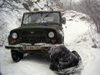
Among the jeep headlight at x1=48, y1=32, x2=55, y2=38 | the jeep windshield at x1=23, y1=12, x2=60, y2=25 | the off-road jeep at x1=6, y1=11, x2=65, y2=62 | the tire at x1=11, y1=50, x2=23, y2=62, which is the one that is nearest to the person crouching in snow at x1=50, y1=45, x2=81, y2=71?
the off-road jeep at x1=6, y1=11, x2=65, y2=62

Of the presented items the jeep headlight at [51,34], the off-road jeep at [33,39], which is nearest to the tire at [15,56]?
the off-road jeep at [33,39]

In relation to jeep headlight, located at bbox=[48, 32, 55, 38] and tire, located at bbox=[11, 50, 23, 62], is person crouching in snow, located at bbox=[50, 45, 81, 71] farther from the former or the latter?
tire, located at bbox=[11, 50, 23, 62]

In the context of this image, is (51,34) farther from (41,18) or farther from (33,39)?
(41,18)

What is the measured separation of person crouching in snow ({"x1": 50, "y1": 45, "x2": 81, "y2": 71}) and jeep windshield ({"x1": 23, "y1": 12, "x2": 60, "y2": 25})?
5.02 feet

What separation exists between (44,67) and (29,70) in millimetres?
488

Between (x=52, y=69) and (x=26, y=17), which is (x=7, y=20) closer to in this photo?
(x=26, y=17)

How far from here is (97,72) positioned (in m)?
3.43

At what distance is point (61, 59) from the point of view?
11.0 ft

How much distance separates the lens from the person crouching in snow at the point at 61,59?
3257mm

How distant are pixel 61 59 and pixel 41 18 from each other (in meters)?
2.15

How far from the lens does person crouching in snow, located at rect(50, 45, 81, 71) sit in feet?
10.7

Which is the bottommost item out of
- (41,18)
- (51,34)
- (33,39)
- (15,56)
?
(15,56)

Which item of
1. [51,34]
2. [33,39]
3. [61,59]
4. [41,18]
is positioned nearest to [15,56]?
[33,39]

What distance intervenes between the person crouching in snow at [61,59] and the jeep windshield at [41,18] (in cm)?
153
